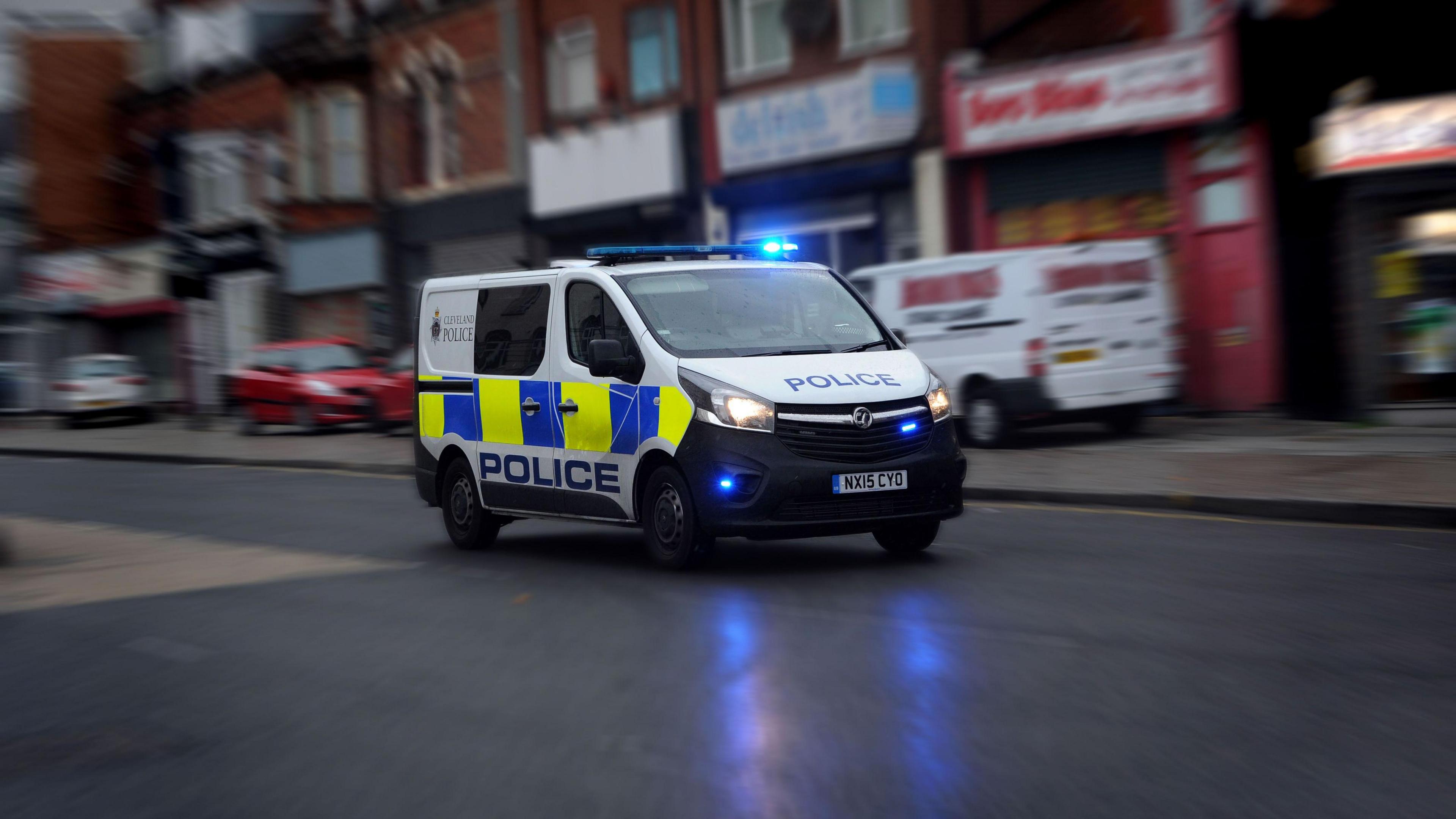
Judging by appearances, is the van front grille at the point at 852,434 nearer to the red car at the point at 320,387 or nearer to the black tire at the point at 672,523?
the black tire at the point at 672,523

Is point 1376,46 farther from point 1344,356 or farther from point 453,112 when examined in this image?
point 453,112

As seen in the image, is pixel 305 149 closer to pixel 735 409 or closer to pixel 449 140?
pixel 449 140

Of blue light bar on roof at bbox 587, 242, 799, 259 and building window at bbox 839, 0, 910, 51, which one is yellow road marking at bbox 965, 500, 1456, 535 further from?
building window at bbox 839, 0, 910, 51

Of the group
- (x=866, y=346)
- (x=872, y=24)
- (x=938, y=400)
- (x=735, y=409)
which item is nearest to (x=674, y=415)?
(x=735, y=409)

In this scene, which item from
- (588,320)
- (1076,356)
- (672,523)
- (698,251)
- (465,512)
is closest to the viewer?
(672,523)

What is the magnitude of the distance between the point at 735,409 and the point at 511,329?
2.42 m

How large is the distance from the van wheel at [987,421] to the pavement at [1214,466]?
21 centimetres

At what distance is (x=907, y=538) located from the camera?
32.4ft

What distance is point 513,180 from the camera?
3294 centimetres

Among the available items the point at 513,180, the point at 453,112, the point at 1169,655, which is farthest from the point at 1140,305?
the point at 453,112

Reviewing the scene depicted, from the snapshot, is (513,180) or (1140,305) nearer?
(1140,305)

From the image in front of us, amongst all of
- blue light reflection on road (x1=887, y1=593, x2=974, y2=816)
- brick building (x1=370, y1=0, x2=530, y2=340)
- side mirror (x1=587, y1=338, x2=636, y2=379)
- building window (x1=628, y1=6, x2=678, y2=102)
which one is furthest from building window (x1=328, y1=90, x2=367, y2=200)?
blue light reflection on road (x1=887, y1=593, x2=974, y2=816)

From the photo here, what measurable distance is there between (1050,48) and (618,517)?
56.9ft

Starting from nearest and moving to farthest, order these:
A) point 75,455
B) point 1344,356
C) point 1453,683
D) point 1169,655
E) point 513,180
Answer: point 1453,683 → point 1169,655 → point 1344,356 → point 75,455 → point 513,180
